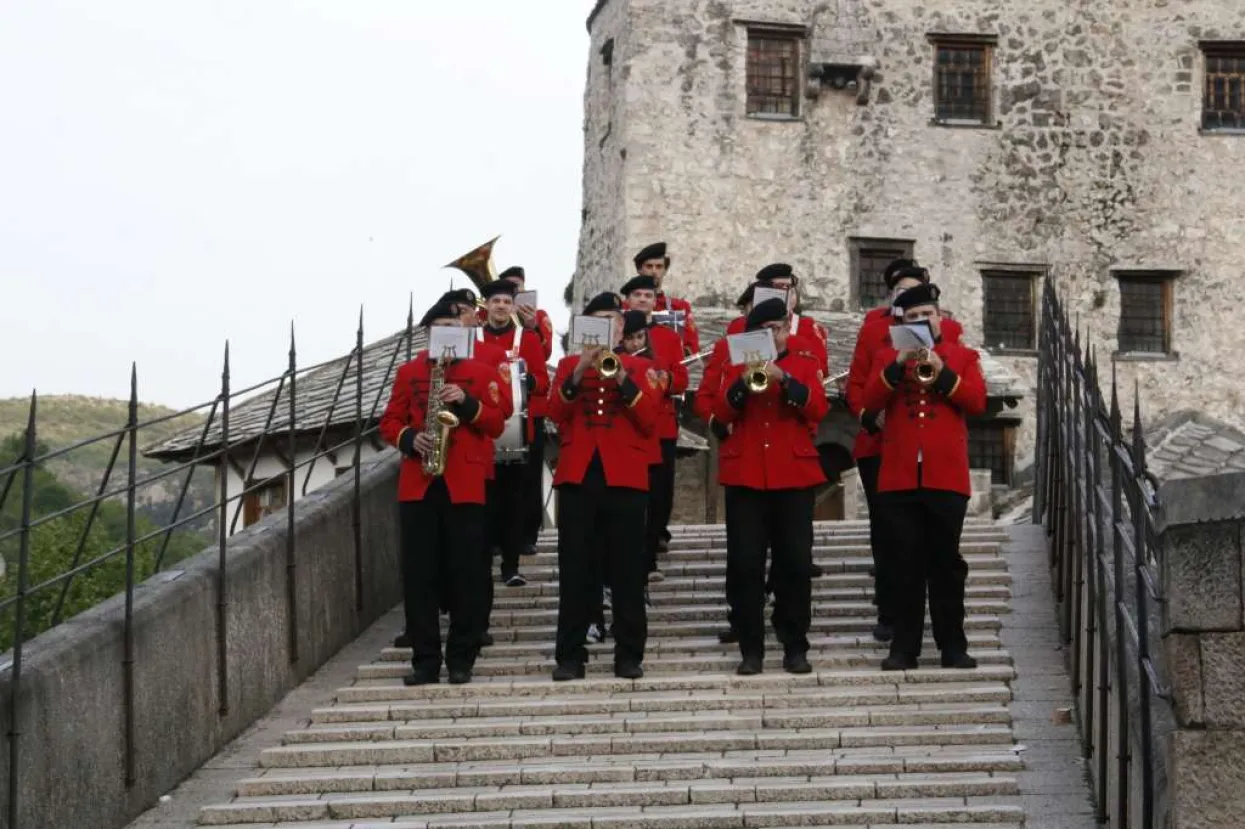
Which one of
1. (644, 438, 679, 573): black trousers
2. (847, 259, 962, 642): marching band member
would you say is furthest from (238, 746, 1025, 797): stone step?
(644, 438, 679, 573): black trousers

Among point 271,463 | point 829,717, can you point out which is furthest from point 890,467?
point 271,463

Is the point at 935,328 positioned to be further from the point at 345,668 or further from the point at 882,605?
the point at 345,668

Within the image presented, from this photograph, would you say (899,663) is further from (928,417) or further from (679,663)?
(928,417)

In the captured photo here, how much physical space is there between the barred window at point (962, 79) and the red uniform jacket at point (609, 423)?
74.6 feet

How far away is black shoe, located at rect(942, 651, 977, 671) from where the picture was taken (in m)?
12.0

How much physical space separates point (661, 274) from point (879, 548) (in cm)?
253

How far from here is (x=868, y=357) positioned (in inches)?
508

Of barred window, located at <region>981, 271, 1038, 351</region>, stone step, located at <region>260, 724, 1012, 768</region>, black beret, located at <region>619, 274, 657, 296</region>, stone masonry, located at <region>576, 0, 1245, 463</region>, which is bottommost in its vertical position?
stone step, located at <region>260, 724, 1012, 768</region>

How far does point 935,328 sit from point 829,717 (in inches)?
90.4

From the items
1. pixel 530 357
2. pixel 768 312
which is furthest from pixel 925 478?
pixel 530 357

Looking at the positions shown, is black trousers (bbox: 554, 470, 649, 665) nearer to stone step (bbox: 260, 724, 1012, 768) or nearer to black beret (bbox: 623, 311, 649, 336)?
black beret (bbox: 623, 311, 649, 336)

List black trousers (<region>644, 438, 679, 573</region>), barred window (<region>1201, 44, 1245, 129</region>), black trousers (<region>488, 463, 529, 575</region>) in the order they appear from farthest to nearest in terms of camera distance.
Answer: barred window (<region>1201, 44, 1245, 129</region>) → black trousers (<region>644, 438, 679, 573</region>) → black trousers (<region>488, 463, 529, 575</region>)

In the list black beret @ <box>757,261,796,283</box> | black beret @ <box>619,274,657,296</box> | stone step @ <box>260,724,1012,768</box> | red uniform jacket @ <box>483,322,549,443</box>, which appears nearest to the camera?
stone step @ <box>260,724,1012,768</box>

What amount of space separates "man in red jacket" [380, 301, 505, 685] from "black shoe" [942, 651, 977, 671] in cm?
245
